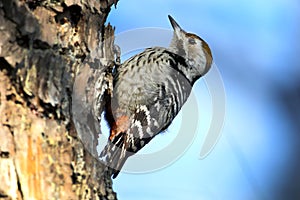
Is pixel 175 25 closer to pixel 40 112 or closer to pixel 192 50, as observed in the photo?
pixel 192 50

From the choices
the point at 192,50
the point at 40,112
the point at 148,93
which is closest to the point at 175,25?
the point at 192,50

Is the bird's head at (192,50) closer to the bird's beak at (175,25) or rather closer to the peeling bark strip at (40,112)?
the bird's beak at (175,25)

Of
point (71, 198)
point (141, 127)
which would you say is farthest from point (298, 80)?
point (141, 127)

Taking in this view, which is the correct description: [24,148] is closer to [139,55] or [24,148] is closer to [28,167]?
[28,167]

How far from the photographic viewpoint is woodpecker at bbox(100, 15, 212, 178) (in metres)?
Answer: 3.14

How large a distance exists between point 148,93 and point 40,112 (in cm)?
159

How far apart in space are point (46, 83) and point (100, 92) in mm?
598

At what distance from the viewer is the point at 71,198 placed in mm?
1785

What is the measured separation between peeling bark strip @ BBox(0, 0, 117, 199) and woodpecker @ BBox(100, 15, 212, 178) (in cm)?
92

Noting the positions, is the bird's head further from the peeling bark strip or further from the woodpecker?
the peeling bark strip

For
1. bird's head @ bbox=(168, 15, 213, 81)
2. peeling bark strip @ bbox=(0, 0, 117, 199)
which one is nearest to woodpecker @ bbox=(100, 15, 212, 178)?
bird's head @ bbox=(168, 15, 213, 81)

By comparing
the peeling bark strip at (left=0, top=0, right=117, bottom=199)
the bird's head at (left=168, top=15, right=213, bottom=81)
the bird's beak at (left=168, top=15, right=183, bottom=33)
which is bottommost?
the peeling bark strip at (left=0, top=0, right=117, bottom=199)

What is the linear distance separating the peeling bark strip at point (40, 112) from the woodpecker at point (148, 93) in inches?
36.4

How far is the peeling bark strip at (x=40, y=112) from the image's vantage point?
170cm
